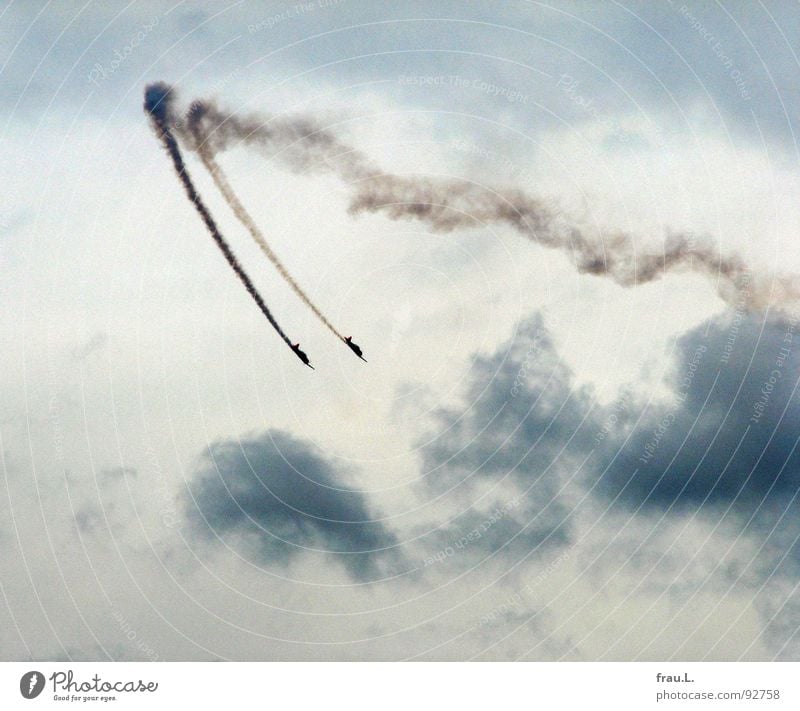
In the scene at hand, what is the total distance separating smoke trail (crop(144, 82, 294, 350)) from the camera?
76125 millimetres

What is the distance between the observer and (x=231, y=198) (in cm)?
7931

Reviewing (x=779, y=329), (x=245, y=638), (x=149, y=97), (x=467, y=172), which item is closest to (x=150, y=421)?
(x=245, y=638)

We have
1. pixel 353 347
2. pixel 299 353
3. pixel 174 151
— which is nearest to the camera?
pixel 174 151

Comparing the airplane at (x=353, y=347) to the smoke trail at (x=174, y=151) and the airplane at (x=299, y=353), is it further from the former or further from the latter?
the smoke trail at (x=174, y=151)
